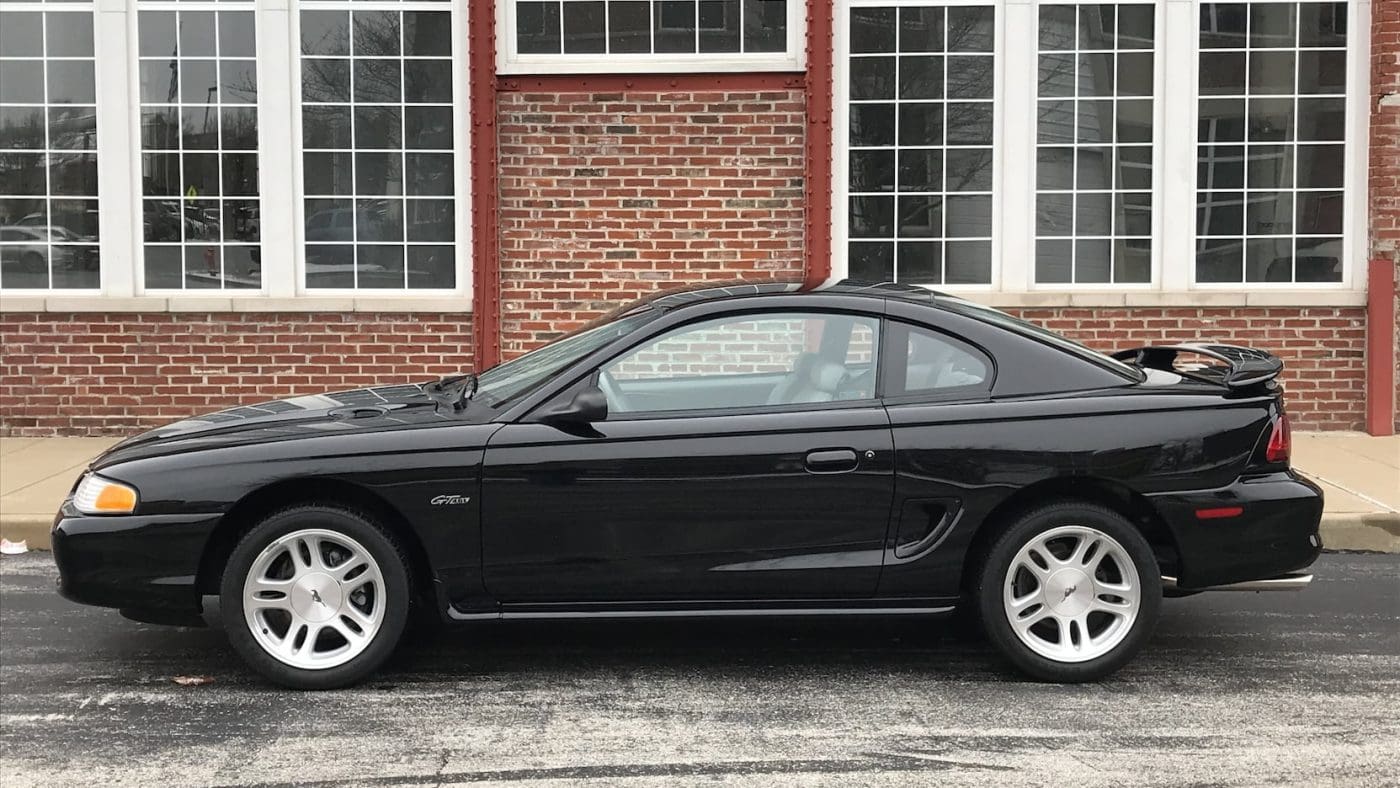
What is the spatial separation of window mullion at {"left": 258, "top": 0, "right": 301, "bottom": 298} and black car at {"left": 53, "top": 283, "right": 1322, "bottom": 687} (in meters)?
5.75

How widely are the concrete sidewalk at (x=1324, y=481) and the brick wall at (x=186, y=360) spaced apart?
12.0 inches

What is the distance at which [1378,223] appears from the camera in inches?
426

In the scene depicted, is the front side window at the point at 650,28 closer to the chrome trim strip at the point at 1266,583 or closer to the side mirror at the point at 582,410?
the side mirror at the point at 582,410

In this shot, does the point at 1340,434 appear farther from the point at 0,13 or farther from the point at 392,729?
the point at 0,13

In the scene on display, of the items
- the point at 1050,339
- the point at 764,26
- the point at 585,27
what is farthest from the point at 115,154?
the point at 1050,339

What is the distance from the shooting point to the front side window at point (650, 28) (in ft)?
35.8

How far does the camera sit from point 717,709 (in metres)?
5.11

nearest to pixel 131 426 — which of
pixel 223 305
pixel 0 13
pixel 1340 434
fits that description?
pixel 223 305

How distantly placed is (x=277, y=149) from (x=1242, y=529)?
793cm

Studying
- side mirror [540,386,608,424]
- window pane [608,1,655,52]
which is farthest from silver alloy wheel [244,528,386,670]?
window pane [608,1,655,52]

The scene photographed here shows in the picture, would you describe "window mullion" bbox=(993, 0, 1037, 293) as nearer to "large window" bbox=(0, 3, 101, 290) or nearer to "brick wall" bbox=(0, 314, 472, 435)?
"brick wall" bbox=(0, 314, 472, 435)

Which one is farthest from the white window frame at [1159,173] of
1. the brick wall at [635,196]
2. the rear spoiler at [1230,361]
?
the rear spoiler at [1230,361]

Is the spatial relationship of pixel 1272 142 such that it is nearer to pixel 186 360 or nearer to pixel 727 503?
pixel 727 503

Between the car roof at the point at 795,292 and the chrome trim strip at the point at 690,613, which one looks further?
the car roof at the point at 795,292
